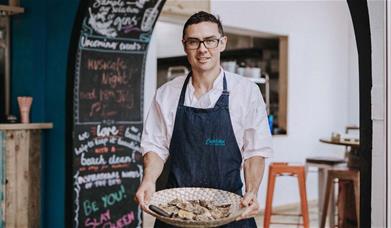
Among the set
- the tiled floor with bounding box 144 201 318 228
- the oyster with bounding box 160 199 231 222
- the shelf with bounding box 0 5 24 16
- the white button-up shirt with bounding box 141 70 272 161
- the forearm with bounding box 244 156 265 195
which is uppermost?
the shelf with bounding box 0 5 24 16

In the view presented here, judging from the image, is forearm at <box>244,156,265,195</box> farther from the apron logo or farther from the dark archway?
the dark archway

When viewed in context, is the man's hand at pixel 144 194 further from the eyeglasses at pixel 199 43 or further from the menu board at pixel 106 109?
the menu board at pixel 106 109

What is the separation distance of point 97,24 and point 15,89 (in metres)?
0.93

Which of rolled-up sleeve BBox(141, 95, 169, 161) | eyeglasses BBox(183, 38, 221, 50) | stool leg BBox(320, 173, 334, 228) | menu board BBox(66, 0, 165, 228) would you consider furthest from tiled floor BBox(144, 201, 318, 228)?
eyeglasses BBox(183, 38, 221, 50)

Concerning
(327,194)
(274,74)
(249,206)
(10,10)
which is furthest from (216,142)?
(274,74)

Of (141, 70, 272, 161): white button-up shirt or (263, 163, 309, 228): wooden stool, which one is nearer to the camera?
(141, 70, 272, 161): white button-up shirt

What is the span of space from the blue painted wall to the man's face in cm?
188

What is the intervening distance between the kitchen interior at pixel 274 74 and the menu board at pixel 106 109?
14 cm

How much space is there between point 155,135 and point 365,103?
2.75 feet

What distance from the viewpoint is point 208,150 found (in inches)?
81.3

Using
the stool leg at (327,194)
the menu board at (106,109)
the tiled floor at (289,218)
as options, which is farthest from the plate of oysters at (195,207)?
the tiled floor at (289,218)

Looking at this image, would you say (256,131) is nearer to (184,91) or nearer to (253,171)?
(253,171)

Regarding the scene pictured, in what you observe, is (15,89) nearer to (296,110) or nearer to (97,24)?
(97,24)

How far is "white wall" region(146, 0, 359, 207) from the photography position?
6.48 metres
